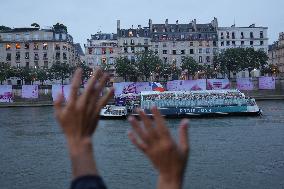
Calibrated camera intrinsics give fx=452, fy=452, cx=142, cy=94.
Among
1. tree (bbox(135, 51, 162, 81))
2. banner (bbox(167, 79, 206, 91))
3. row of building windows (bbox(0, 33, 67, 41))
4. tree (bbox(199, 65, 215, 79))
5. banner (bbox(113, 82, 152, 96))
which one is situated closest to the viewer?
banner (bbox(167, 79, 206, 91))

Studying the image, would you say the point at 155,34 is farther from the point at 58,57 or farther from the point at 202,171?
the point at 202,171

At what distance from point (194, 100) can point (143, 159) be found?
3605 centimetres

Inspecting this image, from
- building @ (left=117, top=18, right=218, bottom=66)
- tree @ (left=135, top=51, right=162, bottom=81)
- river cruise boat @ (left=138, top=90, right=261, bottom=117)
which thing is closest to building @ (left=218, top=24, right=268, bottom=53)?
building @ (left=117, top=18, right=218, bottom=66)

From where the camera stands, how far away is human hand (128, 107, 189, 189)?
117 inches

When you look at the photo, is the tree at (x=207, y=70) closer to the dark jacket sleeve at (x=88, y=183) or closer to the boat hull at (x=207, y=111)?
the boat hull at (x=207, y=111)

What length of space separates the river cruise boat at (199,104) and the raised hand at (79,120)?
6157 centimetres

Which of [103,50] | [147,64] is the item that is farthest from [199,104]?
[103,50]

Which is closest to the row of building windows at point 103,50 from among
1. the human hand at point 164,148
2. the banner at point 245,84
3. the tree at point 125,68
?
the tree at point 125,68

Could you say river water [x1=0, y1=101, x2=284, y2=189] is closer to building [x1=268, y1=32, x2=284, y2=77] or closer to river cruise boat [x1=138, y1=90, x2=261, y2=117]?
river cruise boat [x1=138, y1=90, x2=261, y2=117]

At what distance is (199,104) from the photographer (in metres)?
66.2

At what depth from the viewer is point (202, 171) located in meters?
27.0

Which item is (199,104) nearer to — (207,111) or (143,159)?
(207,111)

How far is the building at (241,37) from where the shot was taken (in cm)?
13225

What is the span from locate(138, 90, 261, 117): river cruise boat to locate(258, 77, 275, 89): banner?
3167cm
